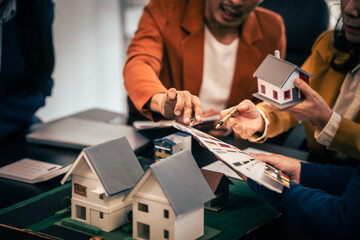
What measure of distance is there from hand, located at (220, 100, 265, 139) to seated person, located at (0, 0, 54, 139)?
860 millimetres

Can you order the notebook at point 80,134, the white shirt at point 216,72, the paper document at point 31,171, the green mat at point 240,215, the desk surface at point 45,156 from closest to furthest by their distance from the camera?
the green mat at point 240,215
the desk surface at point 45,156
the paper document at point 31,171
the notebook at point 80,134
the white shirt at point 216,72

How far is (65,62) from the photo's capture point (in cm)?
346

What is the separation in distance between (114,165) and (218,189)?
268mm

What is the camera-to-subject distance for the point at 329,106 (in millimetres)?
1413

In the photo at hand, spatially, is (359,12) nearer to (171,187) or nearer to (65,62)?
(171,187)

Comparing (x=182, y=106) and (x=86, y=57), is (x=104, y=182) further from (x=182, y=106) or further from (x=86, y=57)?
(x=86, y=57)

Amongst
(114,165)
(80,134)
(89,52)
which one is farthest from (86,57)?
(114,165)

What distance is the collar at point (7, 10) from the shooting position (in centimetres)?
146

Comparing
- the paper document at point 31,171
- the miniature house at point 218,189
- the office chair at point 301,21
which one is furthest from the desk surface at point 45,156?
the office chair at point 301,21

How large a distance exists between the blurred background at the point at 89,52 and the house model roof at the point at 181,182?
2736 mm

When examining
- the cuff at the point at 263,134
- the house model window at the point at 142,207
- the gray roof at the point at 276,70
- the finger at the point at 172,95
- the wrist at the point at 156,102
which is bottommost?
the house model window at the point at 142,207

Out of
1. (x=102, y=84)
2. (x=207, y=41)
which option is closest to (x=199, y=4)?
(x=207, y=41)

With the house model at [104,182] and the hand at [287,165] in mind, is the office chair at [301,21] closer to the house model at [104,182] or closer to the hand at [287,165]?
the hand at [287,165]

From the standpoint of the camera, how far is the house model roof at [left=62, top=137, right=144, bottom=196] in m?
0.84
